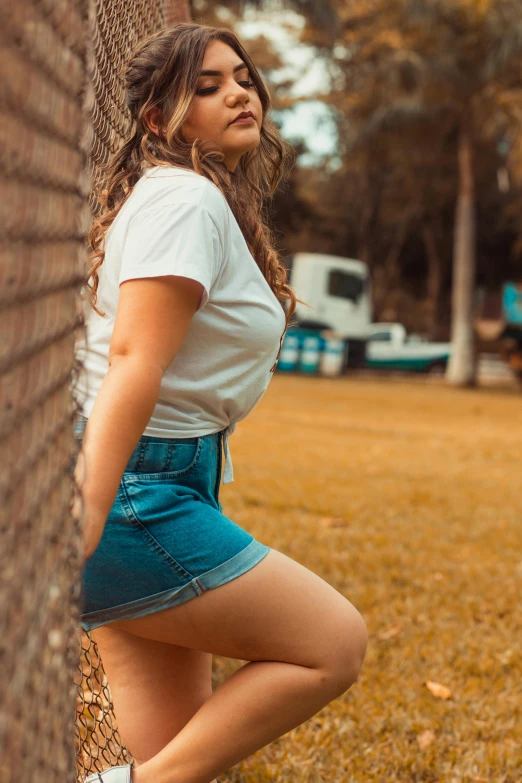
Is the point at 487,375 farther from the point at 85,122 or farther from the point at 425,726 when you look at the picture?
the point at 85,122

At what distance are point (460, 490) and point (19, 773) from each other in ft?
20.7

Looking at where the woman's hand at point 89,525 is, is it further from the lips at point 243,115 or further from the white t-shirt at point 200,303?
the lips at point 243,115

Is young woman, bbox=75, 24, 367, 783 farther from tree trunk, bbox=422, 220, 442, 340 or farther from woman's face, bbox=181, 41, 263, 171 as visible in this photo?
tree trunk, bbox=422, 220, 442, 340

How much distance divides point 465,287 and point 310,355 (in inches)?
161

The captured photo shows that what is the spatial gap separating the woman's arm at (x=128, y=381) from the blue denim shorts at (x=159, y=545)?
0.68 ft

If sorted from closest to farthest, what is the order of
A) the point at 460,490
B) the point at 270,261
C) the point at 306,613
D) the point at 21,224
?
the point at 21,224 < the point at 306,613 < the point at 270,261 < the point at 460,490

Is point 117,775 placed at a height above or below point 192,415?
below

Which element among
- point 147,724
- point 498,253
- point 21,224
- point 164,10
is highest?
point 498,253

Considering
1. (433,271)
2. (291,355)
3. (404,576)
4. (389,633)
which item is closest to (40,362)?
(389,633)

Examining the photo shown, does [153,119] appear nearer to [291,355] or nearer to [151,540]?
[151,540]

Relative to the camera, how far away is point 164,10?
328 centimetres

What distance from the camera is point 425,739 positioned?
9.37 ft

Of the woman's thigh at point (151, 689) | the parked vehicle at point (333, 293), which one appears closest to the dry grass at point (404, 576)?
the woman's thigh at point (151, 689)

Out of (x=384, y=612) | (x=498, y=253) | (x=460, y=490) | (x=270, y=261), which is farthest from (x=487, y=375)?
(x=270, y=261)
